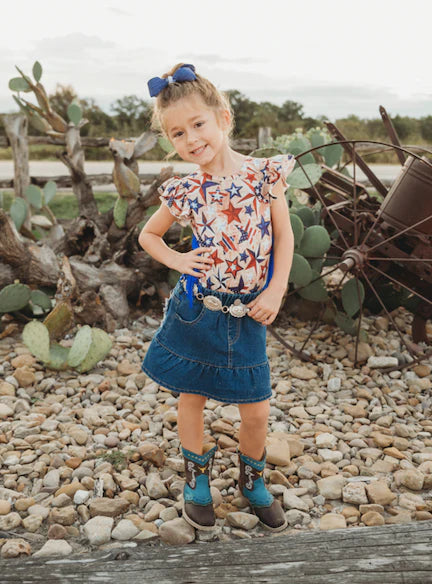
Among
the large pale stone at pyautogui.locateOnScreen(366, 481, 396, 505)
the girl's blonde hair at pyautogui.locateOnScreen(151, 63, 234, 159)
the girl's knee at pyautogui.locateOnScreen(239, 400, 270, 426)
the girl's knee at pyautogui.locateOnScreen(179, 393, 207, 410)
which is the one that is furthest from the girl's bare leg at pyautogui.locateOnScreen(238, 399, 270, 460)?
the girl's blonde hair at pyautogui.locateOnScreen(151, 63, 234, 159)

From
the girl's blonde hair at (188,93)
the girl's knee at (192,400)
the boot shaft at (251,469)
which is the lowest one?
the boot shaft at (251,469)

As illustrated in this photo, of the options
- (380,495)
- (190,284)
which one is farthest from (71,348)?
(380,495)

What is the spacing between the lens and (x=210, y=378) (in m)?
1.81

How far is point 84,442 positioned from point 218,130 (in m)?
1.38

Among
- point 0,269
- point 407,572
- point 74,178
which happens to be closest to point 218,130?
point 407,572

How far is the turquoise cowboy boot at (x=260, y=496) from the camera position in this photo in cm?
192

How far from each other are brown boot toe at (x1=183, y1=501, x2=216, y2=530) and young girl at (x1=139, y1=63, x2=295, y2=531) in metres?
0.32

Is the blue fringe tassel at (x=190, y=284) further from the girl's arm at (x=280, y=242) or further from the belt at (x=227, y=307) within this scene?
the girl's arm at (x=280, y=242)

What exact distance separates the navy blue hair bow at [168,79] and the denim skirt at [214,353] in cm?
57

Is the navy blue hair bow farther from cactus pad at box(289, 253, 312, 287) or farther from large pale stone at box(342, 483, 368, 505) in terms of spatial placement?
cactus pad at box(289, 253, 312, 287)

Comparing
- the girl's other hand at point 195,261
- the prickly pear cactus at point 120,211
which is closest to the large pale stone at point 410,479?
the girl's other hand at point 195,261

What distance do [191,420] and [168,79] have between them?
103 cm

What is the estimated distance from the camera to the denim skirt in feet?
5.81

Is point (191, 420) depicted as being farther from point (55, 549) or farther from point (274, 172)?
point (274, 172)
